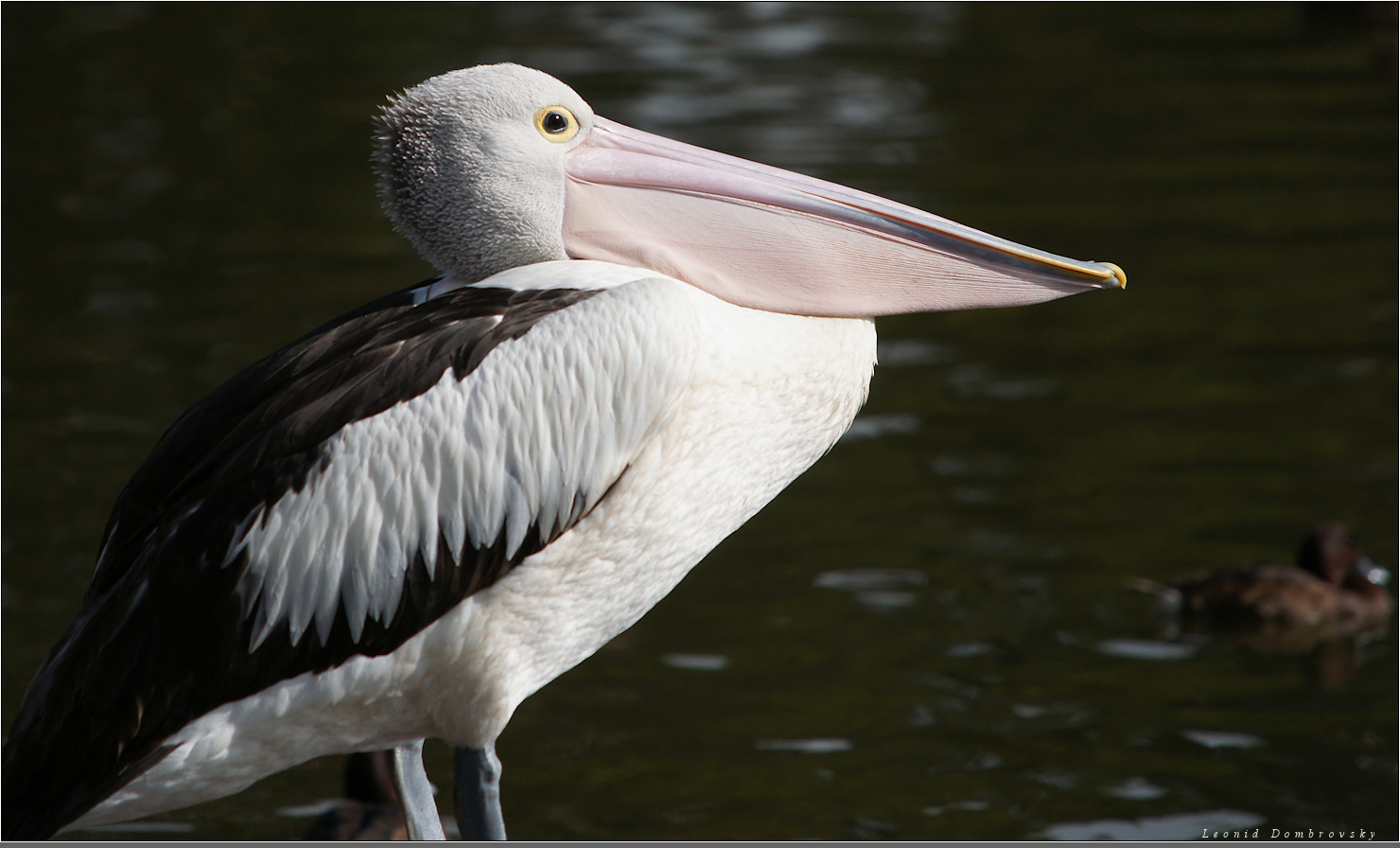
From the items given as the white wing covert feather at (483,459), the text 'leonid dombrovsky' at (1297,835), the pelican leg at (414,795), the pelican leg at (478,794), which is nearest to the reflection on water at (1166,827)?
the text 'leonid dombrovsky' at (1297,835)

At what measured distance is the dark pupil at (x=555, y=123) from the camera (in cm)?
246

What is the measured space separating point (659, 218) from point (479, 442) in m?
0.44

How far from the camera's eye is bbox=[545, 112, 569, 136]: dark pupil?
2.46 m

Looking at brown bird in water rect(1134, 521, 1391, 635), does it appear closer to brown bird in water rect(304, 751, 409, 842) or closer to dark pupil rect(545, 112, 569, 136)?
brown bird in water rect(304, 751, 409, 842)

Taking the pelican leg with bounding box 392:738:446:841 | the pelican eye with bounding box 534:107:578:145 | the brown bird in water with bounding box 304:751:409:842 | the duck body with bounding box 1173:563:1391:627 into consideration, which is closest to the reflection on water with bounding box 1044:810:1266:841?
the duck body with bounding box 1173:563:1391:627

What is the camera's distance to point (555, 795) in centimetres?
451

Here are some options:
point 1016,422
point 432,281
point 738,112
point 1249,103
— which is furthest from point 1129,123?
point 432,281

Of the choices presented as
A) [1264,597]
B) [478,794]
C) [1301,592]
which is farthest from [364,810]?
[1301,592]

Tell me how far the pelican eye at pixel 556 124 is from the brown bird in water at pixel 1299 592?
3.53 m

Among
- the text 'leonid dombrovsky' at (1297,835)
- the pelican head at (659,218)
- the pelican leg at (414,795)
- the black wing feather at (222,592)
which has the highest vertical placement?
the pelican head at (659,218)

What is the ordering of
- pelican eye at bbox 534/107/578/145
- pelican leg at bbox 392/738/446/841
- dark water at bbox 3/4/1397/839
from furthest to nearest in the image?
dark water at bbox 3/4/1397/839, pelican leg at bbox 392/738/446/841, pelican eye at bbox 534/107/578/145

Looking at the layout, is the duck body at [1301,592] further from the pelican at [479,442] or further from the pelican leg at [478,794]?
the pelican leg at [478,794]

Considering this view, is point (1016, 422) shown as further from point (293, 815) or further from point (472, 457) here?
point (472, 457)

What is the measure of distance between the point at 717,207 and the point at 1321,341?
18.6 ft
